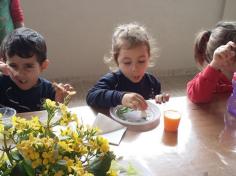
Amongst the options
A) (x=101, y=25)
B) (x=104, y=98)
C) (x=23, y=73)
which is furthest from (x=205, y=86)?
(x=101, y=25)

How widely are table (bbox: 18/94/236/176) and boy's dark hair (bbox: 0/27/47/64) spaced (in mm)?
346

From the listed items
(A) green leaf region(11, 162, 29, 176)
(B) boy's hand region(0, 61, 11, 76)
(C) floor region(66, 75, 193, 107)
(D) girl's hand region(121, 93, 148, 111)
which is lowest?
(C) floor region(66, 75, 193, 107)

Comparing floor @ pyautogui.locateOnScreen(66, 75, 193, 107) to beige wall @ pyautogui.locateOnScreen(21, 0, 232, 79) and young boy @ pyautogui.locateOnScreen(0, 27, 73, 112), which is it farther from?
young boy @ pyautogui.locateOnScreen(0, 27, 73, 112)

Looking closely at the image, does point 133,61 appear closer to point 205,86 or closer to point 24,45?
point 205,86

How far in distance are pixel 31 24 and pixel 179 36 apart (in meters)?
1.41

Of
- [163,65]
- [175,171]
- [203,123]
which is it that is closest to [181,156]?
[175,171]

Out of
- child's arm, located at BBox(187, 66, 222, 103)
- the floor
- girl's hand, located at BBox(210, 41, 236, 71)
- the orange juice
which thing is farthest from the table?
the floor

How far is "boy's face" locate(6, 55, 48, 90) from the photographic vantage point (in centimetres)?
150

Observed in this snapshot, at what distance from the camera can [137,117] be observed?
1.34m

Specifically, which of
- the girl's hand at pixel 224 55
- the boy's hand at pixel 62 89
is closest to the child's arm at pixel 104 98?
the boy's hand at pixel 62 89

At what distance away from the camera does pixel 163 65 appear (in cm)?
349

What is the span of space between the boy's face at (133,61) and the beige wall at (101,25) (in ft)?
4.62

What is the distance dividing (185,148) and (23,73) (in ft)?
2.51

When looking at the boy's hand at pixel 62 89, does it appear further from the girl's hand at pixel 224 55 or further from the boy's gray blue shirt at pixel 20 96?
the girl's hand at pixel 224 55
